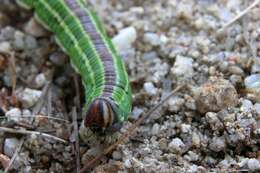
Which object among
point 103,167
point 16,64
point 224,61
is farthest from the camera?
point 16,64

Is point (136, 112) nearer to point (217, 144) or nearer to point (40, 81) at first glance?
point (217, 144)

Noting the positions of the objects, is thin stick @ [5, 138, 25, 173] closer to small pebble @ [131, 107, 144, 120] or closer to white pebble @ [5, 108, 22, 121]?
white pebble @ [5, 108, 22, 121]

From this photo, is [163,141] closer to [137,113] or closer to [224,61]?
[137,113]

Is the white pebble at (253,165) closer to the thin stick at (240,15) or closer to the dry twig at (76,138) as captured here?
the dry twig at (76,138)

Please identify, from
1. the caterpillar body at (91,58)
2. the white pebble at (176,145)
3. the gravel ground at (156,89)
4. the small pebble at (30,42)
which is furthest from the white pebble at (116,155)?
the small pebble at (30,42)

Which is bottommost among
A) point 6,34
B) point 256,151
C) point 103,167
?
point 103,167

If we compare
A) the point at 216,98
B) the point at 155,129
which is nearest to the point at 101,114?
the point at 155,129

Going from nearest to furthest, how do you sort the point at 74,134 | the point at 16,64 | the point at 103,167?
1. the point at 103,167
2. the point at 74,134
3. the point at 16,64

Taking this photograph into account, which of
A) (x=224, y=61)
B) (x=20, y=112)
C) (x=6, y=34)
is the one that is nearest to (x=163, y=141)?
(x=224, y=61)
